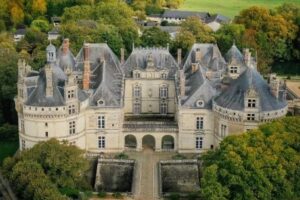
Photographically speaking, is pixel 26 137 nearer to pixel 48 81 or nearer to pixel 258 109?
pixel 48 81

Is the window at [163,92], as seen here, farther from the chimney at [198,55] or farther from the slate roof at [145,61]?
the chimney at [198,55]

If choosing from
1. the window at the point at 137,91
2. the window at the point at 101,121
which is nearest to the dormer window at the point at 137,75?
the window at the point at 137,91

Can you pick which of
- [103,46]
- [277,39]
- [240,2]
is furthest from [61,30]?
[240,2]

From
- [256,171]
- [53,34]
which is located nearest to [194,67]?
[256,171]

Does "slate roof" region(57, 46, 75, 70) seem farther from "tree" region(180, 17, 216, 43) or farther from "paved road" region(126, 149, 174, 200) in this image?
"tree" region(180, 17, 216, 43)

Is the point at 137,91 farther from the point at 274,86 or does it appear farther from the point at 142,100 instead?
the point at 274,86

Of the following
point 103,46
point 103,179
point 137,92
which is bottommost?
point 103,179
